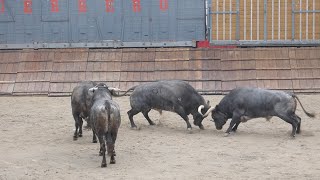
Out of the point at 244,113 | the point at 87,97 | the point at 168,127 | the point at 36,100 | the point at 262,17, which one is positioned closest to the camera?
the point at 87,97

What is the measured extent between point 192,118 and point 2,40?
923cm

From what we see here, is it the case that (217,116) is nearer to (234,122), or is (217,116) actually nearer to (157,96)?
(234,122)

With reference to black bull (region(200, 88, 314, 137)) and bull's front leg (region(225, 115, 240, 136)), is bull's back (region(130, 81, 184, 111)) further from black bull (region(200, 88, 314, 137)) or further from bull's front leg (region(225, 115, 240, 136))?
bull's front leg (region(225, 115, 240, 136))

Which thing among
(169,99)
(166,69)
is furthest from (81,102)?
(166,69)

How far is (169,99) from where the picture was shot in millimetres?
16484

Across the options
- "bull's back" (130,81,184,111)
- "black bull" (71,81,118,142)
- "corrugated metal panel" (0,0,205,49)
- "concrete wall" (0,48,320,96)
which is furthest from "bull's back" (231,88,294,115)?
"corrugated metal panel" (0,0,205,49)

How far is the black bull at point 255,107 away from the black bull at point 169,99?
0.50 metres

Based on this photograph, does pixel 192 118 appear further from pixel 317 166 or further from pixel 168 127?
pixel 317 166

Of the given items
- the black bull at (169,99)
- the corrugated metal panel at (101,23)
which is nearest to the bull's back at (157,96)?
the black bull at (169,99)

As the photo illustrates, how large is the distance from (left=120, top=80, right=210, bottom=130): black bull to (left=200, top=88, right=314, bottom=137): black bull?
1.63 feet

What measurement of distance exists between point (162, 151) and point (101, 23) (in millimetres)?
10438

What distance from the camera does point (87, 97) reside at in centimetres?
1473

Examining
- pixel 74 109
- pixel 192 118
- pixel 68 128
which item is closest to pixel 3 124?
pixel 68 128

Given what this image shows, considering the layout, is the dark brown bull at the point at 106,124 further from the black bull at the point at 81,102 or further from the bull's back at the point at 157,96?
the bull's back at the point at 157,96
